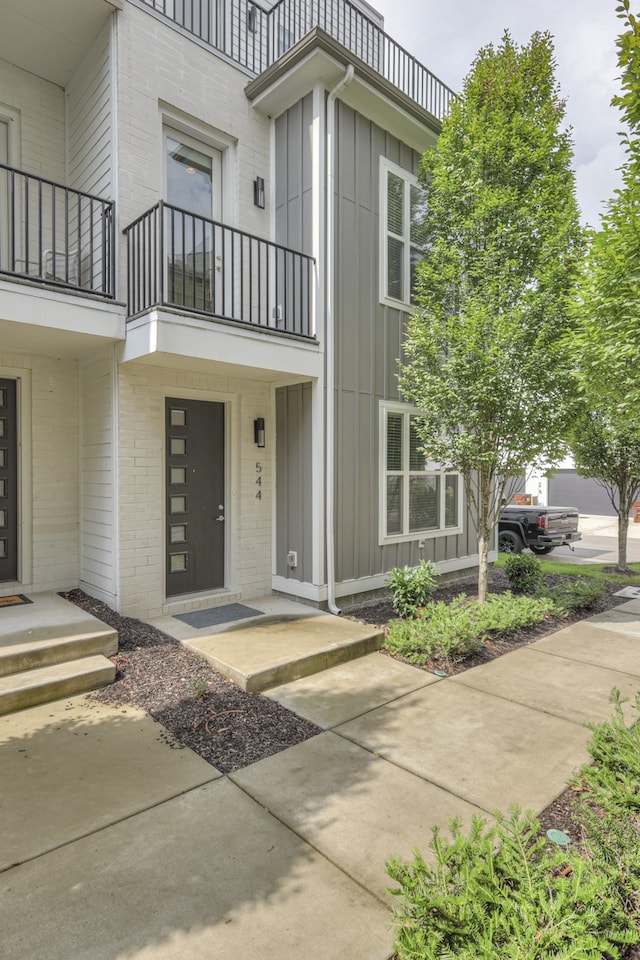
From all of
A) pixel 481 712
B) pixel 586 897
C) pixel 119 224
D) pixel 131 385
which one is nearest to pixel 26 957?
pixel 586 897

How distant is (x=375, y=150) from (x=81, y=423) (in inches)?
193

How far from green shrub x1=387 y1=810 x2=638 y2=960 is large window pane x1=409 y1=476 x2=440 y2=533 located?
17.8 feet

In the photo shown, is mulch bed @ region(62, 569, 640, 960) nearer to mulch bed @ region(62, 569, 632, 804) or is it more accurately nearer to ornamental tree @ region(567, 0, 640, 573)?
mulch bed @ region(62, 569, 632, 804)

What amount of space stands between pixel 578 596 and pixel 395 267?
16.1ft

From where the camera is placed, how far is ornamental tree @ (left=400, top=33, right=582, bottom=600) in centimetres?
582

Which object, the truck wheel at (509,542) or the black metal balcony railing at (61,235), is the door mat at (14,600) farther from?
the truck wheel at (509,542)

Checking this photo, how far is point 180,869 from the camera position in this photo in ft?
7.64

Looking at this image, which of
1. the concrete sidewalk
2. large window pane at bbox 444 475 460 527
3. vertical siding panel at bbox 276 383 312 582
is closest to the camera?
the concrete sidewalk

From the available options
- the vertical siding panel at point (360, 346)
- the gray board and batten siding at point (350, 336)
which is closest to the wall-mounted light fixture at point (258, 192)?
the gray board and batten siding at point (350, 336)

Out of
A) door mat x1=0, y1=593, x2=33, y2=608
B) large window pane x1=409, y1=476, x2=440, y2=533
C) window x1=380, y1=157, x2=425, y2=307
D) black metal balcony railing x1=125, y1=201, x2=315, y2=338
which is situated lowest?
door mat x1=0, y1=593, x2=33, y2=608

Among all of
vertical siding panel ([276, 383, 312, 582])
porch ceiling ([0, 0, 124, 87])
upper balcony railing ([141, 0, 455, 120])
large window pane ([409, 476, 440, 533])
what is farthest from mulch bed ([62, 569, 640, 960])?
upper balcony railing ([141, 0, 455, 120])

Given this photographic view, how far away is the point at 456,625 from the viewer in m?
5.01

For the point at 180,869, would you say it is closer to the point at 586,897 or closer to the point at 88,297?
the point at 586,897

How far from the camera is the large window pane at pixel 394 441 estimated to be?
7.06m
